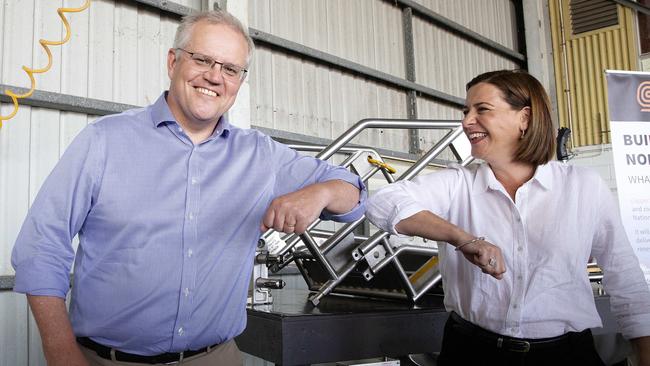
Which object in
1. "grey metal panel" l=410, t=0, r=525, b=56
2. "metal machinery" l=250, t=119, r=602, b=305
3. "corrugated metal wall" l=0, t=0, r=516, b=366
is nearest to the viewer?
"metal machinery" l=250, t=119, r=602, b=305

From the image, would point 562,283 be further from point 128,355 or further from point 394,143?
point 394,143

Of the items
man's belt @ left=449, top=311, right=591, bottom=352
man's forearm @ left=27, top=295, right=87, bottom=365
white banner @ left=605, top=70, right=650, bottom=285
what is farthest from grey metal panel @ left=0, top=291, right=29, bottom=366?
white banner @ left=605, top=70, right=650, bottom=285

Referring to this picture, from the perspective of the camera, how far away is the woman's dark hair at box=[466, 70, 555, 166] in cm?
159

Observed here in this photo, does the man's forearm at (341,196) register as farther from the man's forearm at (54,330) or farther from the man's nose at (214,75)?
the man's forearm at (54,330)

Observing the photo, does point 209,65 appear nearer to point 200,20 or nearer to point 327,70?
point 200,20

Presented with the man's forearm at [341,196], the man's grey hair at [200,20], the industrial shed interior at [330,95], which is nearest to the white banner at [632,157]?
the industrial shed interior at [330,95]

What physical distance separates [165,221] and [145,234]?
0.17 feet

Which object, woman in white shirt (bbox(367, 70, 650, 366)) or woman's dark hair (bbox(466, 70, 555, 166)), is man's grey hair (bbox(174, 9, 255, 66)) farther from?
woman's dark hair (bbox(466, 70, 555, 166))

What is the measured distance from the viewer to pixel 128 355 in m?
1.31

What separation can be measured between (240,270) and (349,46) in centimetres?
495

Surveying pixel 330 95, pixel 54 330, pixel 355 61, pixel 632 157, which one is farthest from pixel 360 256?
pixel 355 61

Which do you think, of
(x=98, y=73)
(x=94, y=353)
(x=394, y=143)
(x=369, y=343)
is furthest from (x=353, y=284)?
(x=394, y=143)

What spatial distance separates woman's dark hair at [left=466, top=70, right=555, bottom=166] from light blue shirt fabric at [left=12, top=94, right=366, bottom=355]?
0.60 m

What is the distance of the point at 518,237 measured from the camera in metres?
1.50
